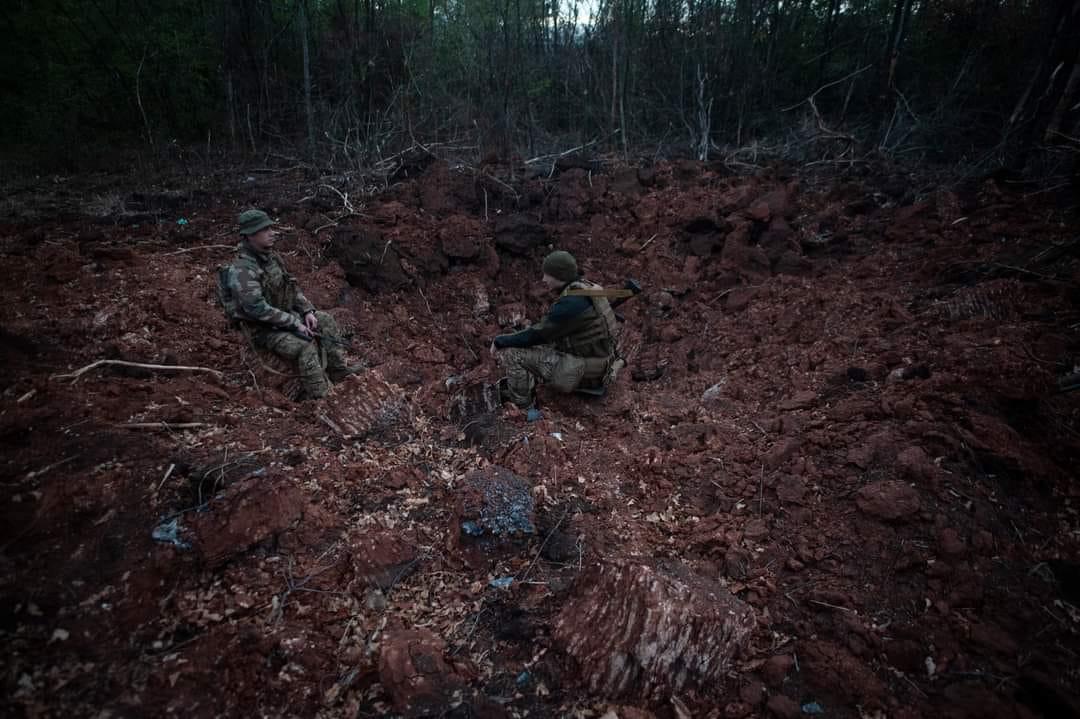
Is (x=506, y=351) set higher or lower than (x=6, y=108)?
lower

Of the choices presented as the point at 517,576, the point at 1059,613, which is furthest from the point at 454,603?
the point at 1059,613

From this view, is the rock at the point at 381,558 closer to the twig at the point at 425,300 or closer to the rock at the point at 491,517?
the rock at the point at 491,517

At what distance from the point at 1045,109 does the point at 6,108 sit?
15.8m

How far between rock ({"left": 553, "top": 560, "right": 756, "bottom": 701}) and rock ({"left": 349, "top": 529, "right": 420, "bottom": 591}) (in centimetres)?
80

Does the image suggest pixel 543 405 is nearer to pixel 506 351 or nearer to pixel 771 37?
pixel 506 351

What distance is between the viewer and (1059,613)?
1.95 metres

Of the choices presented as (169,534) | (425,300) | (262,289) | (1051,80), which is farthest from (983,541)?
(1051,80)

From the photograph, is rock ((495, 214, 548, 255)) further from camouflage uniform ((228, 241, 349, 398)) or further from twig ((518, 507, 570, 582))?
twig ((518, 507, 570, 582))

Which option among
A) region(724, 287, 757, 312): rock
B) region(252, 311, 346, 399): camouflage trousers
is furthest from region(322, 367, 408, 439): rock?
region(724, 287, 757, 312): rock

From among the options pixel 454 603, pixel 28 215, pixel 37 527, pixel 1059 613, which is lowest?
pixel 454 603

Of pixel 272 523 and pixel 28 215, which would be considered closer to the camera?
pixel 272 523

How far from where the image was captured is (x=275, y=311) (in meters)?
3.63

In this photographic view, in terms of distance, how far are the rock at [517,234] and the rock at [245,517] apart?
4207mm

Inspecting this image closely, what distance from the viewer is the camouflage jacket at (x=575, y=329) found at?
3.69m
